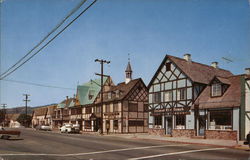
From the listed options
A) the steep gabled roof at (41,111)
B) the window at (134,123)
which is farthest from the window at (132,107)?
the steep gabled roof at (41,111)

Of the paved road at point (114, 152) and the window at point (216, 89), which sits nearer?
the paved road at point (114, 152)

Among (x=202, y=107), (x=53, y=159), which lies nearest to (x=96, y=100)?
(x=202, y=107)

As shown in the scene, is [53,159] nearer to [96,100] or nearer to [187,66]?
[187,66]

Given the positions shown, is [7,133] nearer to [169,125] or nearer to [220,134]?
[169,125]

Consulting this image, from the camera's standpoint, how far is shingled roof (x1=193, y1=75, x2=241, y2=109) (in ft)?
84.3

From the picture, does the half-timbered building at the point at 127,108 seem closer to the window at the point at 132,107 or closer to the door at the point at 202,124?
the window at the point at 132,107

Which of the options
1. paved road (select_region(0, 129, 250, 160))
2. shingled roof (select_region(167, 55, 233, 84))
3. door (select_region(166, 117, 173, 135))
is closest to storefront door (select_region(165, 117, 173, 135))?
door (select_region(166, 117, 173, 135))

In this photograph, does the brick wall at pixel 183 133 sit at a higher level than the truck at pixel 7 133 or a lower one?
lower

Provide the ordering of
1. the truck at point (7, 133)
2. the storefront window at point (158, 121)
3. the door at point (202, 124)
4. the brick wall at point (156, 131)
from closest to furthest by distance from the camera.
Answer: the truck at point (7, 133) < the door at point (202, 124) < the brick wall at point (156, 131) < the storefront window at point (158, 121)

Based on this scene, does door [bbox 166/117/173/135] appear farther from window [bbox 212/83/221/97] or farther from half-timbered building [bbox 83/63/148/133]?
half-timbered building [bbox 83/63/148/133]

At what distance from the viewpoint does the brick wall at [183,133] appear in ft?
96.4

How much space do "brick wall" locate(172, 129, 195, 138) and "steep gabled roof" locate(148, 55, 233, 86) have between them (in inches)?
225

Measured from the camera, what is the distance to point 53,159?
12.8 meters

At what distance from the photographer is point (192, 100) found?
2997cm
